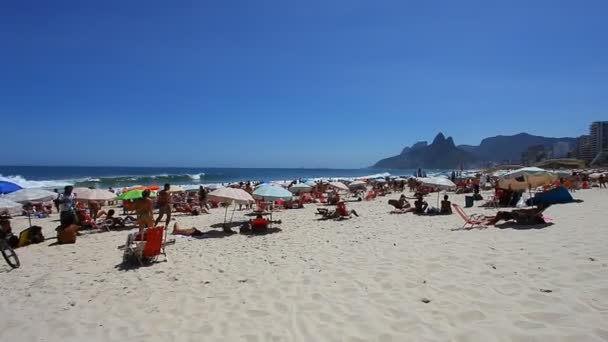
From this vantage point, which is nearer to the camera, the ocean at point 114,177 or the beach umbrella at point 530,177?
the beach umbrella at point 530,177

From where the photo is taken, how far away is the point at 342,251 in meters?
6.88

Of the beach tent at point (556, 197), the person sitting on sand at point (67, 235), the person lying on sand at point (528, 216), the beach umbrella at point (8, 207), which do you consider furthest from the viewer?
the beach tent at point (556, 197)

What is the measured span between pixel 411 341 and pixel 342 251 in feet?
12.3

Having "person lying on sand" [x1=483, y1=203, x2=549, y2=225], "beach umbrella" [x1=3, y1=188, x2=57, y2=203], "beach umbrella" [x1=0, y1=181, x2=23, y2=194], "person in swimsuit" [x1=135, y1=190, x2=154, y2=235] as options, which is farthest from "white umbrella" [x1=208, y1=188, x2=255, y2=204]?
"person lying on sand" [x1=483, y1=203, x2=549, y2=225]

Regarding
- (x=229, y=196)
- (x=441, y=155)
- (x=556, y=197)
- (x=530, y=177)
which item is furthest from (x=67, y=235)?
(x=441, y=155)

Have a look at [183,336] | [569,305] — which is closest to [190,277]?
[183,336]

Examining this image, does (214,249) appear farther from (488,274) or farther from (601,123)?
(601,123)

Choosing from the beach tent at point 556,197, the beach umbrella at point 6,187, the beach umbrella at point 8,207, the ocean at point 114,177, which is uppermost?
the beach umbrella at point 6,187

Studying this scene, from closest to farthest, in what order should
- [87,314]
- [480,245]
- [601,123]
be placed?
[87,314]
[480,245]
[601,123]

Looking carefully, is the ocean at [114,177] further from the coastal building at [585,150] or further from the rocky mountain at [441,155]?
the rocky mountain at [441,155]

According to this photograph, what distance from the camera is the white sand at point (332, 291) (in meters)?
3.44

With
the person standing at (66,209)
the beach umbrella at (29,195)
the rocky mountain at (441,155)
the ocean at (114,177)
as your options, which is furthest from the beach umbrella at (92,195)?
the rocky mountain at (441,155)

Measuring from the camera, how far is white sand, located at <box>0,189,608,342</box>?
11.3ft

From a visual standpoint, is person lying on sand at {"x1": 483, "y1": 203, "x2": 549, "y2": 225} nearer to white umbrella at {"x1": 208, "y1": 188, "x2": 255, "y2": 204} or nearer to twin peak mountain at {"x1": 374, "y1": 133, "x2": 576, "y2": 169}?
white umbrella at {"x1": 208, "y1": 188, "x2": 255, "y2": 204}
